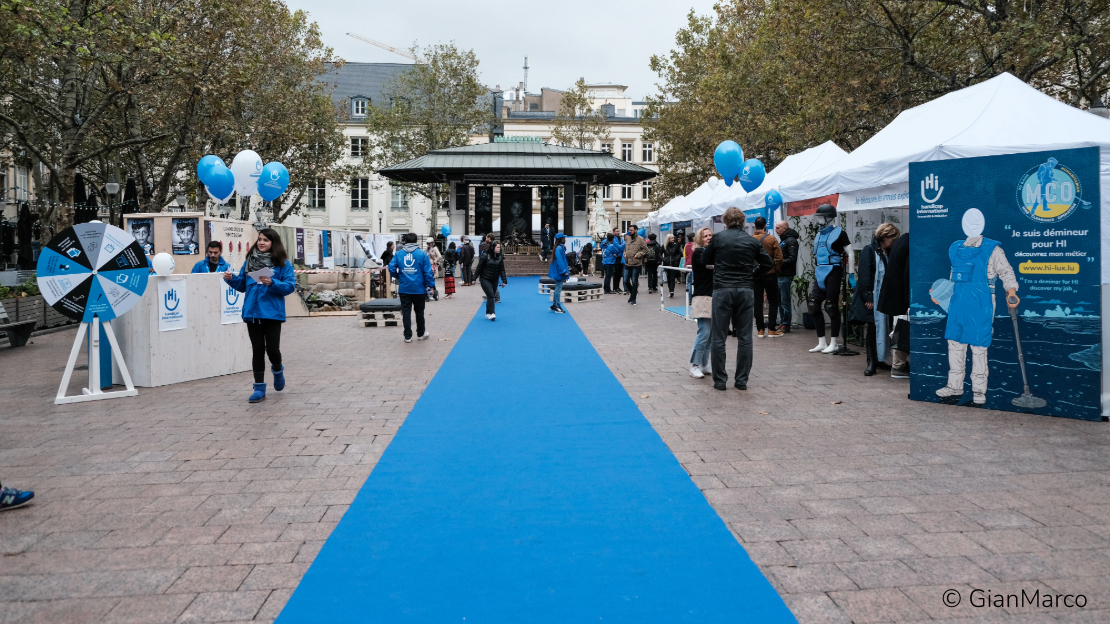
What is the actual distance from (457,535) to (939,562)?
2227 millimetres

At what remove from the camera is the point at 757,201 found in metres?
14.6

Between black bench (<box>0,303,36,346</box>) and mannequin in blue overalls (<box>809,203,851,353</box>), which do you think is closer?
mannequin in blue overalls (<box>809,203,851,353</box>)

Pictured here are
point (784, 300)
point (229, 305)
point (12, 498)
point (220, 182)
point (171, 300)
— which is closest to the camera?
point (12, 498)

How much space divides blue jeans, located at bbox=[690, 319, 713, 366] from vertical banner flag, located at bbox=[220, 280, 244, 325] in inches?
201

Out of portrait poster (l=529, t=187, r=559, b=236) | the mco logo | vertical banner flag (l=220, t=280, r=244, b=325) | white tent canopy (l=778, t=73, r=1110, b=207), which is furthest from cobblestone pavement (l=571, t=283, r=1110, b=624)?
portrait poster (l=529, t=187, r=559, b=236)

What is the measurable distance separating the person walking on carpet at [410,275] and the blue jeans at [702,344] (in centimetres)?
507

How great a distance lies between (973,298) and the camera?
6941 mm

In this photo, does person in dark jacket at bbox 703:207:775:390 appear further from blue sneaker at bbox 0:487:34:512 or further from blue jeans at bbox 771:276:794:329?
blue sneaker at bbox 0:487:34:512

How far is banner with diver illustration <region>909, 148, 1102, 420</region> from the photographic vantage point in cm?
641

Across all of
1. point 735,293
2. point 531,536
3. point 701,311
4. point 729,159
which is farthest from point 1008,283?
point 729,159

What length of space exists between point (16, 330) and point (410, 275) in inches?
233

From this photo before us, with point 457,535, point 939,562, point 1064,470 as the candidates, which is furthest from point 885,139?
point 457,535

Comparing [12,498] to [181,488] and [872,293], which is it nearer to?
[181,488]

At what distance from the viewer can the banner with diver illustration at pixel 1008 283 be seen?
252 inches
